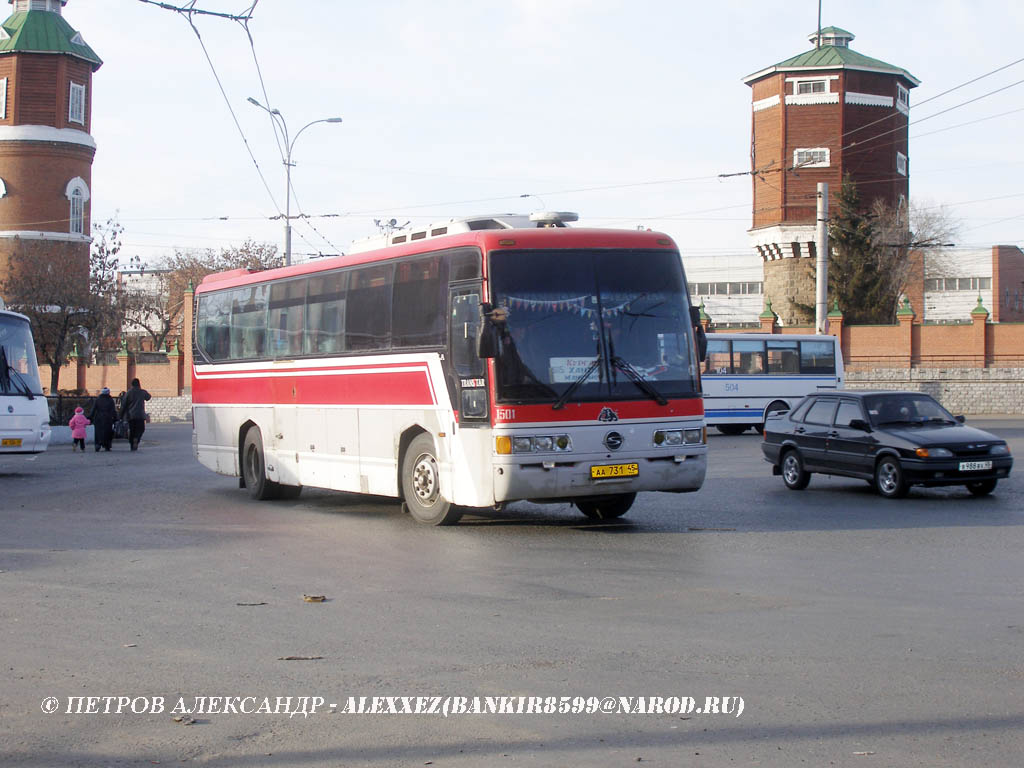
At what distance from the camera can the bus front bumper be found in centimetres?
1282

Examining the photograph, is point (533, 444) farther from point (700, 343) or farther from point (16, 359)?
point (16, 359)

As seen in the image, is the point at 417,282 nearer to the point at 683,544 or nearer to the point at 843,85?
the point at 683,544

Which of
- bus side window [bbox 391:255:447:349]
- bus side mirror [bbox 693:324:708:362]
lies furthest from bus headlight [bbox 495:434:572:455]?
bus side mirror [bbox 693:324:708:362]

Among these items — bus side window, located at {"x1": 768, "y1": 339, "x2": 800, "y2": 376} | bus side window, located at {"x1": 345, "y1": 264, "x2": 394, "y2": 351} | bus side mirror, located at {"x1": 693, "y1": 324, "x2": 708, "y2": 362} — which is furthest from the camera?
bus side window, located at {"x1": 768, "y1": 339, "x2": 800, "y2": 376}

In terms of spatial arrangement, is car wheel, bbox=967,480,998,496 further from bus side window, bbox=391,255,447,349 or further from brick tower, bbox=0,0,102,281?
brick tower, bbox=0,0,102,281

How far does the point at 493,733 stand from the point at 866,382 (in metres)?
52.1

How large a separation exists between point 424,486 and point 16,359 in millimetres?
11372

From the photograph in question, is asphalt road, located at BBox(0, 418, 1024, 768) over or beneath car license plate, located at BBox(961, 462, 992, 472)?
beneath

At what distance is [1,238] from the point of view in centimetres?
6550

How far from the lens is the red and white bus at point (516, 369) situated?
13.0 meters

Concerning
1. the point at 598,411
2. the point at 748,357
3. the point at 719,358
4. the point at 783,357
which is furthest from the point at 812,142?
the point at 598,411

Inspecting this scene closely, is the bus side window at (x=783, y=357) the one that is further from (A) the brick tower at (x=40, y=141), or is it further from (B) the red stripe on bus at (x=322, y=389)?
(A) the brick tower at (x=40, y=141)

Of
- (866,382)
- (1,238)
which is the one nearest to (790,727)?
(866,382)

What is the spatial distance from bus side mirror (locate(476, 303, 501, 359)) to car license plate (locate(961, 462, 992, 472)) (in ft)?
26.2
